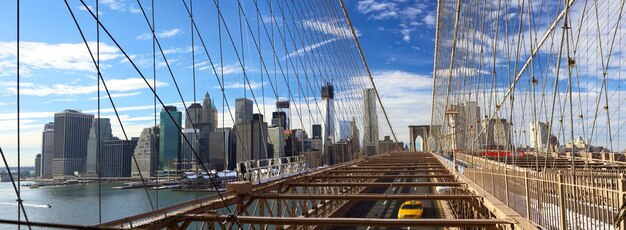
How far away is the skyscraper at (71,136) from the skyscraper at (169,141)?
93.0 inches

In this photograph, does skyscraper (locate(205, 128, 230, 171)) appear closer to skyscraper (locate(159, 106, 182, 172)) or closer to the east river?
skyscraper (locate(159, 106, 182, 172))

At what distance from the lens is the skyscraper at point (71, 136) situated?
15.0 m

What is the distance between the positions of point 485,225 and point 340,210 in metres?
15.4

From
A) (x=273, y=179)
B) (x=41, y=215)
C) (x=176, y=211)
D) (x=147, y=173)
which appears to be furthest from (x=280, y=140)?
(x=41, y=215)

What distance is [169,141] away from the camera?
14930 millimetres

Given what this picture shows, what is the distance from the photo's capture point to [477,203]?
10.4 meters

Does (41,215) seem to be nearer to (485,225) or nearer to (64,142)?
(64,142)

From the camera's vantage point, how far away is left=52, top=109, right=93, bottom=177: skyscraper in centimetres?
1501

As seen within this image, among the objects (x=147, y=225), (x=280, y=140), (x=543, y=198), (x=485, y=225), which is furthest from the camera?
(x=280, y=140)

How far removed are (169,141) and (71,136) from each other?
13.5 ft

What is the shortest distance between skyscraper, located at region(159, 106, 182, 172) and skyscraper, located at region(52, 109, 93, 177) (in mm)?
2363

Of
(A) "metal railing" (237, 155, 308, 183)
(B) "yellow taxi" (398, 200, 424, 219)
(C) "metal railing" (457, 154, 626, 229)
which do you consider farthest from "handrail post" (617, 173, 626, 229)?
(B) "yellow taxi" (398, 200, 424, 219)

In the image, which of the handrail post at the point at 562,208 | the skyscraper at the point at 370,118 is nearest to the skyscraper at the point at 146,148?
the handrail post at the point at 562,208

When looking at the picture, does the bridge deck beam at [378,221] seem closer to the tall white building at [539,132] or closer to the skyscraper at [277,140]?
the tall white building at [539,132]
